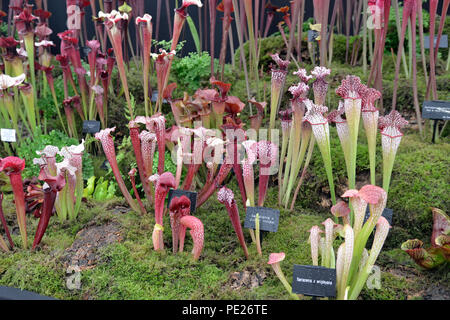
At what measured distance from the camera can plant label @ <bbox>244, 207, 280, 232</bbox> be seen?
53.3 inches

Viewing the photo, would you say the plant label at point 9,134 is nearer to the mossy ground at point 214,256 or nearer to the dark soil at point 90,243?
the mossy ground at point 214,256

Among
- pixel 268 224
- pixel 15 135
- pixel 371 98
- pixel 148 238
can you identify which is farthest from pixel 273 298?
pixel 15 135

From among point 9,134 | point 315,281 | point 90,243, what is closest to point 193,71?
point 9,134

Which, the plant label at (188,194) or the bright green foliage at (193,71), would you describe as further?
the bright green foliage at (193,71)

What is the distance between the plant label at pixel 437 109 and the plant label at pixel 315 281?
99 cm

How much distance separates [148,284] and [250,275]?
0.35m

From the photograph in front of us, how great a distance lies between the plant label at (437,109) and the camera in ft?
5.26

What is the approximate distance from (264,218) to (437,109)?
0.94 metres

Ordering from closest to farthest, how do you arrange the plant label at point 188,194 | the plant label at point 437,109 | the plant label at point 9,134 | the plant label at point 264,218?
the plant label at point 264,218, the plant label at point 188,194, the plant label at point 437,109, the plant label at point 9,134

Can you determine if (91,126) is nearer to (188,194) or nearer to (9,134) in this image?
(9,134)

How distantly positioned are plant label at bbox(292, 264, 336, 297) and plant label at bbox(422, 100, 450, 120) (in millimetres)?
992

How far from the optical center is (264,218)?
137 centimetres

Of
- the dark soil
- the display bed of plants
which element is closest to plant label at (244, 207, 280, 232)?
the display bed of plants

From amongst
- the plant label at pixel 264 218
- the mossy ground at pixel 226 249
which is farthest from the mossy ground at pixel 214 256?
the plant label at pixel 264 218
